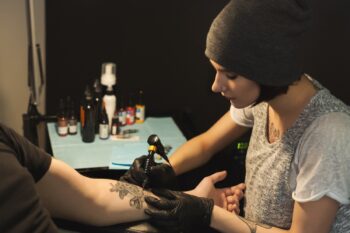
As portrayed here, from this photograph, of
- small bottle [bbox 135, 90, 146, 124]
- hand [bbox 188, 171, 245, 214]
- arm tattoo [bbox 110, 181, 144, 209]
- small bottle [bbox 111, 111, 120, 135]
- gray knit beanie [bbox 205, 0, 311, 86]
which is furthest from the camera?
small bottle [bbox 135, 90, 146, 124]

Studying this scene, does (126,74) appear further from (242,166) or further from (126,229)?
(126,229)

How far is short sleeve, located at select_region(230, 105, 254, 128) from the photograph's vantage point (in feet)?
Answer: 5.16

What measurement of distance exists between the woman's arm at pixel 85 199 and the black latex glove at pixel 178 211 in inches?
1.7

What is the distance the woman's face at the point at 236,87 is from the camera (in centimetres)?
124

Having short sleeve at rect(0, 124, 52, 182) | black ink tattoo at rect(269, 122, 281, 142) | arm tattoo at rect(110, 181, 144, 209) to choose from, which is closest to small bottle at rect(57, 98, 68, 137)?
arm tattoo at rect(110, 181, 144, 209)

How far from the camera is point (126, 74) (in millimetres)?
2234

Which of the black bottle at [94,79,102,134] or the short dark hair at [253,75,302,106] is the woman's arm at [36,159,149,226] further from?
the black bottle at [94,79,102,134]

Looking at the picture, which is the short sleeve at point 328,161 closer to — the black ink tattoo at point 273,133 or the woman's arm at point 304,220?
the woman's arm at point 304,220

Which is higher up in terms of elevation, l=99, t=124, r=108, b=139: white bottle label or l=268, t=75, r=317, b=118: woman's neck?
l=268, t=75, r=317, b=118: woman's neck

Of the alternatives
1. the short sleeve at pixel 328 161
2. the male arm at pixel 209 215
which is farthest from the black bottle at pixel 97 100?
the short sleeve at pixel 328 161

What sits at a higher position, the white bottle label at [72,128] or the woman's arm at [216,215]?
the woman's arm at [216,215]

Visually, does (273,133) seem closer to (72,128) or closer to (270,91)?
(270,91)

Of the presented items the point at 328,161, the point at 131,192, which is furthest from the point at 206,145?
the point at 328,161

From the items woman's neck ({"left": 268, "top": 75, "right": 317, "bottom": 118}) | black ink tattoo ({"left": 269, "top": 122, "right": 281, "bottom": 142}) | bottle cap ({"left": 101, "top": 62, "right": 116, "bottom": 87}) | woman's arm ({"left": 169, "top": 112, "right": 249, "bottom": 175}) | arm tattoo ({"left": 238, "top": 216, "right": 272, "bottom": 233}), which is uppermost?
woman's neck ({"left": 268, "top": 75, "right": 317, "bottom": 118})
